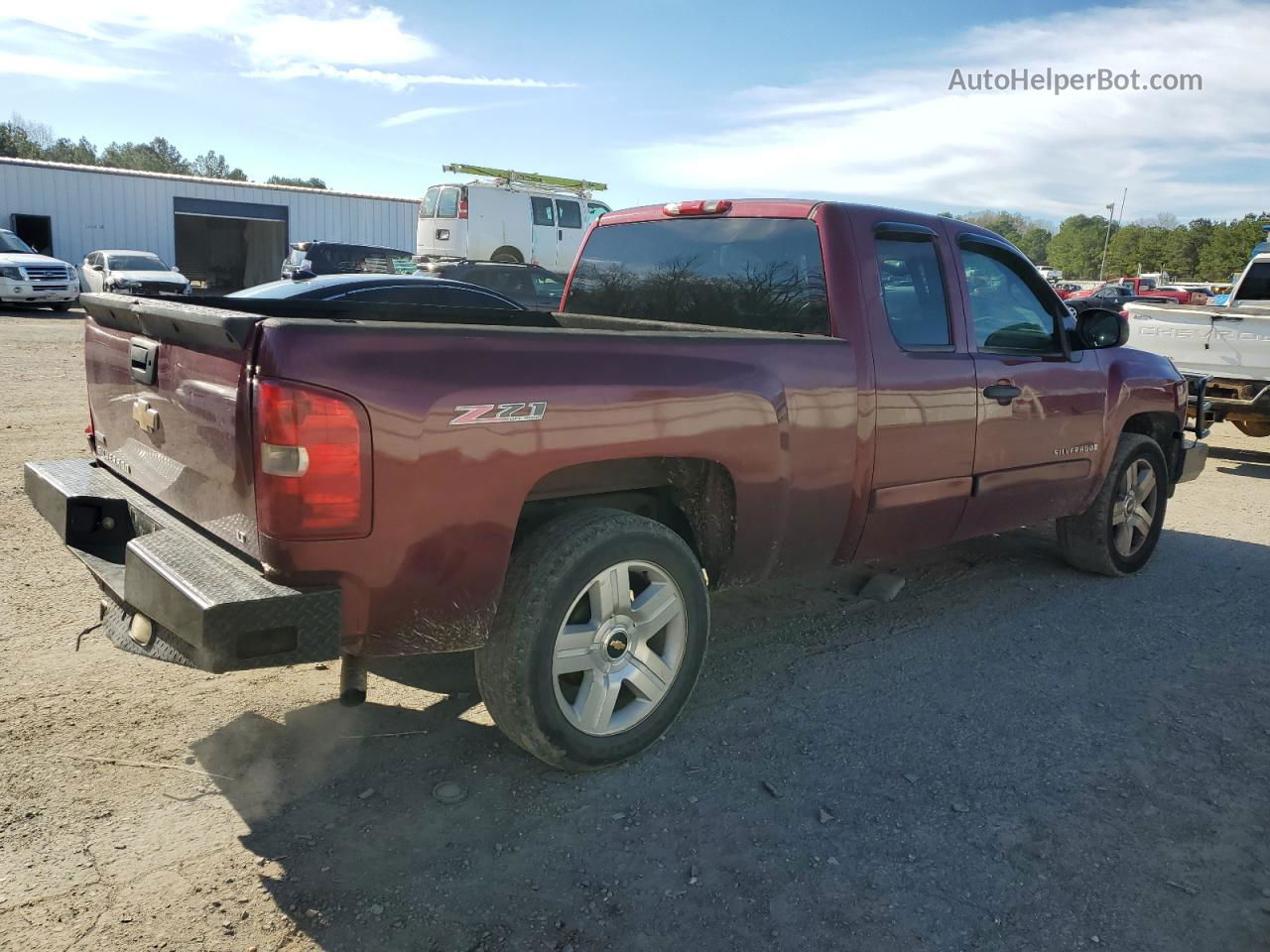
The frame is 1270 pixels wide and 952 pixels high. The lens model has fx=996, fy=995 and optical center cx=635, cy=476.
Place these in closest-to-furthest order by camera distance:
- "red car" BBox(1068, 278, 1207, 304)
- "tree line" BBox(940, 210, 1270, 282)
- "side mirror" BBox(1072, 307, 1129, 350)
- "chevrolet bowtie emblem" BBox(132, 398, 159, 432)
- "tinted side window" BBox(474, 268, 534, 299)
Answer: "chevrolet bowtie emblem" BBox(132, 398, 159, 432) → "side mirror" BBox(1072, 307, 1129, 350) → "tinted side window" BBox(474, 268, 534, 299) → "red car" BBox(1068, 278, 1207, 304) → "tree line" BBox(940, 210, 1270, 282)

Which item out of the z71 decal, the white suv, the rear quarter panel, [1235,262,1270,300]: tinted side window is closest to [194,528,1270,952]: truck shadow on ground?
the rear quarter panel

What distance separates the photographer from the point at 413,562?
2832 millimetres

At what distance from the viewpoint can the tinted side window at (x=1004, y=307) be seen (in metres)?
4.69

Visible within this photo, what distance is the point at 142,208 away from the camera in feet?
108

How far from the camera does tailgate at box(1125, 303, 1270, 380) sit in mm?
9711

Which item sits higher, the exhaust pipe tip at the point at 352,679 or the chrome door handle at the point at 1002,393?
the chrome door handle at the point at 1002,393

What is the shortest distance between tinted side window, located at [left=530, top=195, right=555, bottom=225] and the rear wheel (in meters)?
0.92

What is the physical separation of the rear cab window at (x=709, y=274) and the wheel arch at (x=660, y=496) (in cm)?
89

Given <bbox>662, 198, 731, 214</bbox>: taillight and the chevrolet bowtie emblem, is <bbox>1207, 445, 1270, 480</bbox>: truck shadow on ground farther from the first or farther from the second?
the chevrolet bowtie emblem

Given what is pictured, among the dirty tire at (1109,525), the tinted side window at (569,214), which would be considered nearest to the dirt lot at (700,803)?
the dirty tire at (1109,525)

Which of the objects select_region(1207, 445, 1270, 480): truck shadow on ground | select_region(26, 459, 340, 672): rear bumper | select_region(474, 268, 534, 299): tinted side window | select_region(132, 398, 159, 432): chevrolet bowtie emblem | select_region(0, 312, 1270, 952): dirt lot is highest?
select_region(474, 268, 534, 299): tinted side window

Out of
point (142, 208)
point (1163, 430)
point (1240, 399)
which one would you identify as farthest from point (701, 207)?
point (142, 208)

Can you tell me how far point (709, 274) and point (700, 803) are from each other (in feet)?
7.82

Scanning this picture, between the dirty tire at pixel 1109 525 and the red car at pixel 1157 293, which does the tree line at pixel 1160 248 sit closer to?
the red car at pixel 1157 293
